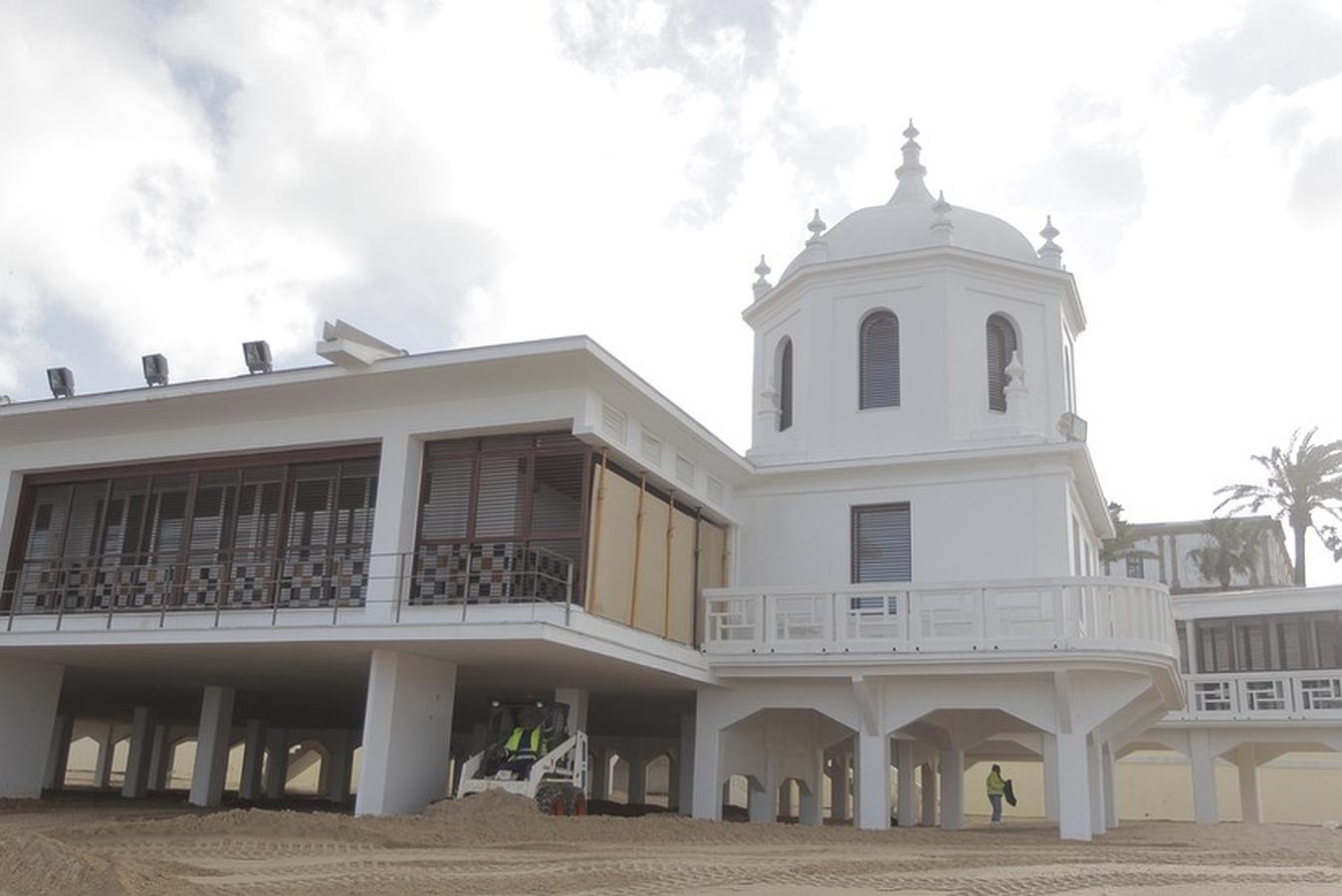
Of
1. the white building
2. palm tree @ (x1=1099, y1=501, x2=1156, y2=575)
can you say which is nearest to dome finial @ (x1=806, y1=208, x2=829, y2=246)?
the white building

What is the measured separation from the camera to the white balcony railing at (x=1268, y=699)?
28609 millimetres

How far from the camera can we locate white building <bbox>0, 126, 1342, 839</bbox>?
1744 cm

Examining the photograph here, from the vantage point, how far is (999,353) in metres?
23.2

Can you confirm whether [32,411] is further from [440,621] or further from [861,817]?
[861,817]

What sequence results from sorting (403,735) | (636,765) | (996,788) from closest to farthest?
(403,735), (996,788), (636,765)

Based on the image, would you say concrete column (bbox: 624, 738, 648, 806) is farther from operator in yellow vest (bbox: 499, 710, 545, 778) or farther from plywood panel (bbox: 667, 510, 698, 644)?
operator in yellow vest (bbox: 499, 710, 545, 778)

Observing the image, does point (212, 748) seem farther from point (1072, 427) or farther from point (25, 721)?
point (1072, 427)

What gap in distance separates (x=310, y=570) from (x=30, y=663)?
233 inches

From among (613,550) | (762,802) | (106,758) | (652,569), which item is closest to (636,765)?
(762,802)

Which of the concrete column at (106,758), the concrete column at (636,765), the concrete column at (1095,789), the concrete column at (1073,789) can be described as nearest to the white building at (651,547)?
the concrete column at (1073,789)

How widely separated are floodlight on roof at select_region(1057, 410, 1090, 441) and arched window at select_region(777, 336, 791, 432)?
16.8ft

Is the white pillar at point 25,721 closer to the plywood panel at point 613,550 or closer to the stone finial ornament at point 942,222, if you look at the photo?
the plywood panel at point 613,550

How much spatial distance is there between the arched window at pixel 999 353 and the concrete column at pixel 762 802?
7.64 m

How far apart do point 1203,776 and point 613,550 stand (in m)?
18.4
